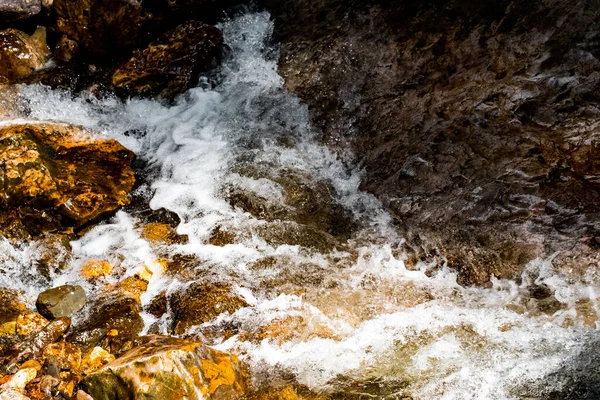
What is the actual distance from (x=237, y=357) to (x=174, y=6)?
518cm

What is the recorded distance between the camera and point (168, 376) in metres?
2.98

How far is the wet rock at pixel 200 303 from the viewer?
12.5 feet

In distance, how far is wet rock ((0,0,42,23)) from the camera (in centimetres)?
633

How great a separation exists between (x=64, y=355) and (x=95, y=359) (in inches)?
9.5

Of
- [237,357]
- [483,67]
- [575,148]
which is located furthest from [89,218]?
[575,148]

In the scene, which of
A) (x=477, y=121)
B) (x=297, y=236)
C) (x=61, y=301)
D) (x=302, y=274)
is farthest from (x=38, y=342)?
(x=477, y=121)

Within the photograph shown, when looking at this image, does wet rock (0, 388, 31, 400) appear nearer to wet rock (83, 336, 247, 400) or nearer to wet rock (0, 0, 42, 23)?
wet rock (83, 336, 247, 400)

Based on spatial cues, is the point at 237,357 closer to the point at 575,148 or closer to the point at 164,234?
the point at 164,234

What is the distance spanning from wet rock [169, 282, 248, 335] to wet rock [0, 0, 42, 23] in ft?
16.3

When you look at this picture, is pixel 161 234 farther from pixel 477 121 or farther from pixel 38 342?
pixel 477 121

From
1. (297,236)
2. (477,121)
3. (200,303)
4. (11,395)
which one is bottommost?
(11,395)

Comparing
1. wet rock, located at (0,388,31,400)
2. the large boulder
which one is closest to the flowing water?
the large boulder

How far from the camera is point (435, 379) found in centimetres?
317

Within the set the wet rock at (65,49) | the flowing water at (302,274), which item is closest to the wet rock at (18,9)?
the wet rock at (65,49)
